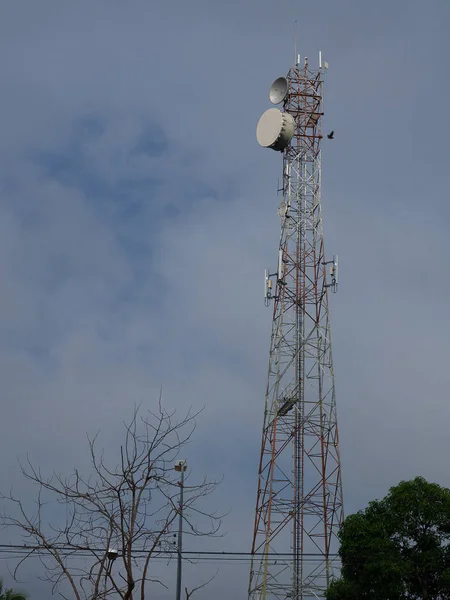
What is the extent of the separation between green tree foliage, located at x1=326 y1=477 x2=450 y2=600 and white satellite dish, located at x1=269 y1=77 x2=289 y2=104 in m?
20.0

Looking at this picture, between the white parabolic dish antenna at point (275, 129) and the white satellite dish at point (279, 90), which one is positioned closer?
the white parabolic dish antenna at point (275, 129)

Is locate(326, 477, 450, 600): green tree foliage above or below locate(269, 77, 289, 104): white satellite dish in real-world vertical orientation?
below

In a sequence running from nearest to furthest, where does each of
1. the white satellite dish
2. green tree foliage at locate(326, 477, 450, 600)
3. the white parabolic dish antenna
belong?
green tree foliage at locate(326, 477, 450, 600) → the white parabolic dish antenna → the white satellite dish

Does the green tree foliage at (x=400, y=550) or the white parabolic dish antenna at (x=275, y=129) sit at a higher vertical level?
the white parabolic dish antenna at (x=275, y=129)

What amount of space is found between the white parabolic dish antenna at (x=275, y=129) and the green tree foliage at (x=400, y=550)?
17.2 metres

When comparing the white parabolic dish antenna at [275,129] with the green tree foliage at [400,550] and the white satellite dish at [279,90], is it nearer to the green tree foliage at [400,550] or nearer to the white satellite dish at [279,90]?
the white satellite dish at [279,90]

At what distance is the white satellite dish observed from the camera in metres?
40.4

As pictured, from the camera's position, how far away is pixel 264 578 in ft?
110

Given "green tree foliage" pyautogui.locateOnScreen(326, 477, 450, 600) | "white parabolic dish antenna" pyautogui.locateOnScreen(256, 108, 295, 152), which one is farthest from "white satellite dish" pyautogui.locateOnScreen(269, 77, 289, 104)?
"green tree foliage" pyautogui.locateOnScreen(326, 477, 450, 600)

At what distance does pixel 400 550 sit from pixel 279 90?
22.8m

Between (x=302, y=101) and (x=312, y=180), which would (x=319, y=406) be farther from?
(x=302, y=101)

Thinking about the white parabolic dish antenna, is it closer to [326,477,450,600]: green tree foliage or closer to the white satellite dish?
Answer: the white satellite dish

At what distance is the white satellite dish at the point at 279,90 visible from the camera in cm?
4036

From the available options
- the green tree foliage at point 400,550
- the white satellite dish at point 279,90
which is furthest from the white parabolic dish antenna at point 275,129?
the green tree foliage at point 400,550
